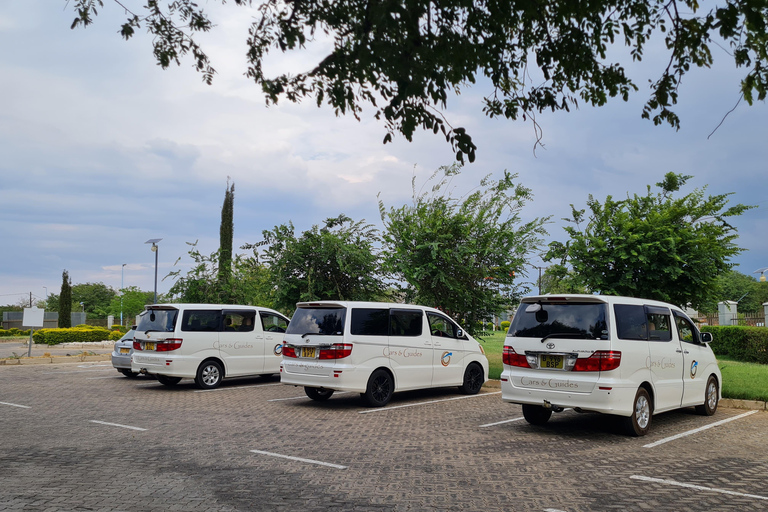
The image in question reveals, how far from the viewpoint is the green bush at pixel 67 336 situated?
35.2 m

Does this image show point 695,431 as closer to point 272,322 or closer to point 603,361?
point 603,361

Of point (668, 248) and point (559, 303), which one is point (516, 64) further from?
point (668, 248)

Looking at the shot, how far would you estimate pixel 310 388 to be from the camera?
40.4ft

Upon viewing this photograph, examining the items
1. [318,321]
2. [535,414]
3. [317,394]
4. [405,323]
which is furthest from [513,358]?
[317,394]

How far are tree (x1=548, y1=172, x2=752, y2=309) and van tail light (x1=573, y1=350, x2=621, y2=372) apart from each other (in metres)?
6.01

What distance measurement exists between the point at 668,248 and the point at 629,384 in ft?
21.0

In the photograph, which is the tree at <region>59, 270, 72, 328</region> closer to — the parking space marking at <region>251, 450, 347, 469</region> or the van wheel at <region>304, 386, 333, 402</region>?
the van wheel at <region>304, 386, 333, 402</region>

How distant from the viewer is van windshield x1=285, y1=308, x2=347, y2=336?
11.2 m

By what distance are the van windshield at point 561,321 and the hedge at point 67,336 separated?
3347cm

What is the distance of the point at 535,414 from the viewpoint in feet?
30.8

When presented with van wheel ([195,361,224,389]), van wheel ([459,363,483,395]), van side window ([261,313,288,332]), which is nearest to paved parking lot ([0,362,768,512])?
van wheel ([459,363,483,395])

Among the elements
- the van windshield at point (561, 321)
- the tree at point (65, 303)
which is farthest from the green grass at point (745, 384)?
the tree at point (65, 303)

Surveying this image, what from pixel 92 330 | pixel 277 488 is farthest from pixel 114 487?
pixel 92 330

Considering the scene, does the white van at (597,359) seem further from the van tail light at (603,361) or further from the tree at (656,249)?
the tree at (656,249)
